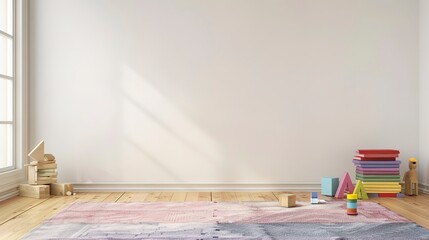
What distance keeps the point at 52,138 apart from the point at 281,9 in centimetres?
213

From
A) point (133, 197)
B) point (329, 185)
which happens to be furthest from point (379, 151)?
point (133, 197)

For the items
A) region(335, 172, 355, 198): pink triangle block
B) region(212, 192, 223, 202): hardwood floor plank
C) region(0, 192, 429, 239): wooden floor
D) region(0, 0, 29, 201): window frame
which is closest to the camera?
region(0, 192, 429, 239): wooden floor

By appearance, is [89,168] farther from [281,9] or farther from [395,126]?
[395,126]

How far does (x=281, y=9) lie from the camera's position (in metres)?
4.72

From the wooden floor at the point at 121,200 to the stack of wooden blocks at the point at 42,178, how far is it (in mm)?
89

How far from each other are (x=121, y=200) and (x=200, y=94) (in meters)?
1.11

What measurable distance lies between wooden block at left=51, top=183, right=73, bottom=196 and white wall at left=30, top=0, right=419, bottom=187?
0.83 feet

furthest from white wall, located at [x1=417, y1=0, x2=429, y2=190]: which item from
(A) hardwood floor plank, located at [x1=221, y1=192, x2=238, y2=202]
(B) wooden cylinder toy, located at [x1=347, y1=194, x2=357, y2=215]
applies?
(A) hardwood floor plank, located at [x1=221, y1=192, x2=238, y2=202]

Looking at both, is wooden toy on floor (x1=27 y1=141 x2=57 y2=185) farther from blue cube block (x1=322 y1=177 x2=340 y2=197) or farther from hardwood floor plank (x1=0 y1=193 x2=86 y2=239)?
blue cube block (x1=322 y1=177 x2=340 y2=197)

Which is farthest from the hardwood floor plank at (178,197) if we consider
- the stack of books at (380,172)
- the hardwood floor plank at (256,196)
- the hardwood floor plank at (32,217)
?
the stack of books at (380,172)

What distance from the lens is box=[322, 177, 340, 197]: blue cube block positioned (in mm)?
4293

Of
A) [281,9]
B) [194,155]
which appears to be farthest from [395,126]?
[194,155]

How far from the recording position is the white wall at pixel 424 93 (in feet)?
15.0

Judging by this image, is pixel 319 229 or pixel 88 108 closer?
pixel 319 229
